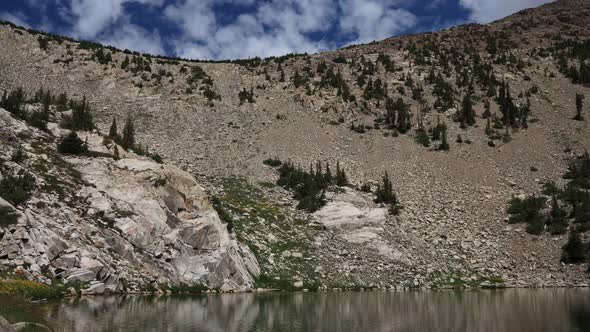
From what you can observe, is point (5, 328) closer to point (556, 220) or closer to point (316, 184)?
point (316, 184)

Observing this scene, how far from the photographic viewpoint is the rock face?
2784cm

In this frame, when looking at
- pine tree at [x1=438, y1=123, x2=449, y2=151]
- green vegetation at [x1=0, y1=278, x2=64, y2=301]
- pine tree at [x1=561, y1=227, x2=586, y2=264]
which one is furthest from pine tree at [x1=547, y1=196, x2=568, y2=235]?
green vegetation at [x1=0, y1=278, x2=64, y2=301]

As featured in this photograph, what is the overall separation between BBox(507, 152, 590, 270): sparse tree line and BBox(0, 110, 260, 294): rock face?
28648mm

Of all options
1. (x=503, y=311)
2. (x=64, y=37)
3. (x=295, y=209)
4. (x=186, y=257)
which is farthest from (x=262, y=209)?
(x=64, y=37)

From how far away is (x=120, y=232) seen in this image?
33406 mm

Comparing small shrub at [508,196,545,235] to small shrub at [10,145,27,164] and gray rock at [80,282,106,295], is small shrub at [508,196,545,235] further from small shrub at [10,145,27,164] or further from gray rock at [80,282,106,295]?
small shrub at [10,145,27,164]

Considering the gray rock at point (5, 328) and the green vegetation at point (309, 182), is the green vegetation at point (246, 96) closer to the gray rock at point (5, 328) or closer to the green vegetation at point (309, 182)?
the green vegetation at point (309, 182)

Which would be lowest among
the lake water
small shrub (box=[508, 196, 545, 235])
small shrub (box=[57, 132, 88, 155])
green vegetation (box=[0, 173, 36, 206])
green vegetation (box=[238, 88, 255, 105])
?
the lake water

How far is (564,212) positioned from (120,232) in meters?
41.8

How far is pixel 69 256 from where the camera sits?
1115 inches

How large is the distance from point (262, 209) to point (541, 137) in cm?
4154

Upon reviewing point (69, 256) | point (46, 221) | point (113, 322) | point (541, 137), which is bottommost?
point (113, 322)

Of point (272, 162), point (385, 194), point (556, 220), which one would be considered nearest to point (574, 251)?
point (556, 220)

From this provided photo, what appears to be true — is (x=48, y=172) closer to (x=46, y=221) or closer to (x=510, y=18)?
(x=46, y=221)
